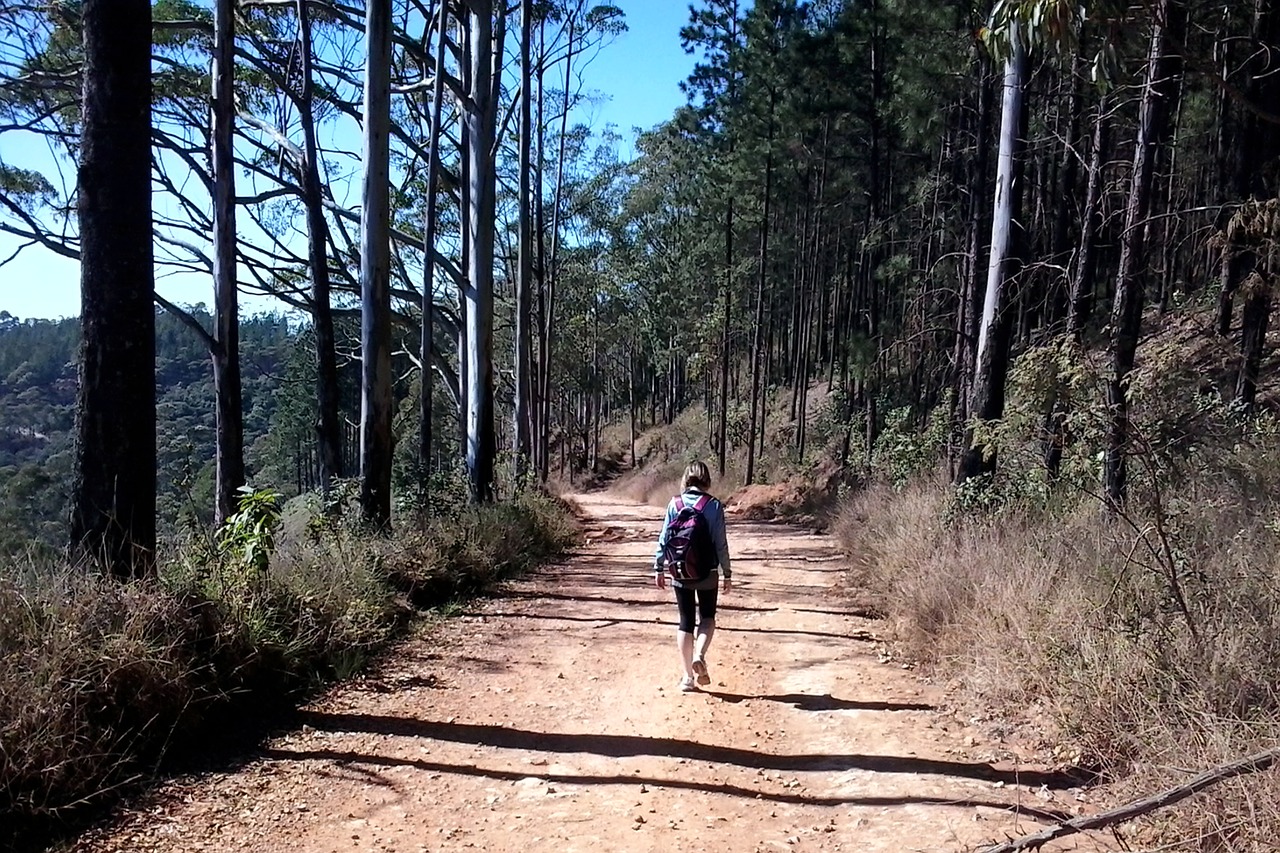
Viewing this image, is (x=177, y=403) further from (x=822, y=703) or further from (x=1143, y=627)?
(x=1143, y=627)

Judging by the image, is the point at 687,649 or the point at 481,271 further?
the point at 481,271

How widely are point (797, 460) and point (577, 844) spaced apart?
26.5m

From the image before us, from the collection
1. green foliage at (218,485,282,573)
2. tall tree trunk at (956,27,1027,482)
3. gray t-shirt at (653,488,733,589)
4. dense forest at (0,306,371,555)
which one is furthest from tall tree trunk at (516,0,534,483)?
dense forest at (0,306,371,555)

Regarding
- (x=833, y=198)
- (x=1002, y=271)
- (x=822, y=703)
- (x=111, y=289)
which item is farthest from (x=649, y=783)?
(x=833, y=198)

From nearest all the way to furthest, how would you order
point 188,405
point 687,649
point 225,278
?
point 687,649 → point 225,278 → point 188,405

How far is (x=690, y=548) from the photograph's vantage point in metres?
6.50

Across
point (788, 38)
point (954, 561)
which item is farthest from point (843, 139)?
point (954, 561)

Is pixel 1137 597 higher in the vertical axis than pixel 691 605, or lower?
higher

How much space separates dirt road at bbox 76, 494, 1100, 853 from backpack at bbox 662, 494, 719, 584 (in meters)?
0.87

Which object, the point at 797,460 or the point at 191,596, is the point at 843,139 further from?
the point at 191,596

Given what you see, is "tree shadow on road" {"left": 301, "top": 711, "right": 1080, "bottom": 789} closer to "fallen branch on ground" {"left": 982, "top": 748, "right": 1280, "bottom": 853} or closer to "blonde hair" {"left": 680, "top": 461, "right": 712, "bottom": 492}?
"fallen branch on ground" {"left": 982, "top": 748, "right": 1280, "bottom": 853}

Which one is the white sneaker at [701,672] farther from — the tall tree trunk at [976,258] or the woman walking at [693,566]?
the tall tree trunk at [976,258]

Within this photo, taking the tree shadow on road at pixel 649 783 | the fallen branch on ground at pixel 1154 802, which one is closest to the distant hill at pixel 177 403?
the tree shadow on road at pixel 649 783

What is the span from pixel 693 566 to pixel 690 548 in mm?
134
